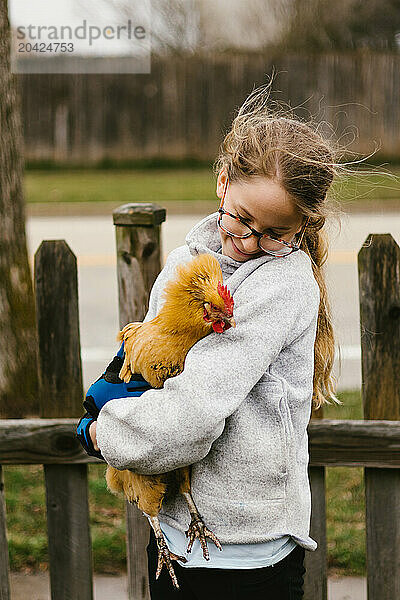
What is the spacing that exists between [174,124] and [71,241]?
11.0 metres

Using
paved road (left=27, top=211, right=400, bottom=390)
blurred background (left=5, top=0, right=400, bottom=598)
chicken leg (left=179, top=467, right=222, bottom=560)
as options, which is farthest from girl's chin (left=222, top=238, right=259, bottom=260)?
blurred background (left=5, top=0, right=400, bottom=598)

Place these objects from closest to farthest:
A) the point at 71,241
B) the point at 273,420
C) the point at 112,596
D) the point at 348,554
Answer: the point at 273,420, the point at 112,596, the point at 348,554, the point at 71,241

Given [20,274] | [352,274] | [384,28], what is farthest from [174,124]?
[20,274]

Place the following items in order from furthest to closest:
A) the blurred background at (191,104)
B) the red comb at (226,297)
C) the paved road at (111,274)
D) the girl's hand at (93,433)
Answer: the blurred background at (191,104) → the paved road at (111,274) → the girl's hand at (93,433) → the red comb at (226,297)

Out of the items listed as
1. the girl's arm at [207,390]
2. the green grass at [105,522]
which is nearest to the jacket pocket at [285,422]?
the girl's arm at [207,390]

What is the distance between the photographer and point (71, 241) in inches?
516

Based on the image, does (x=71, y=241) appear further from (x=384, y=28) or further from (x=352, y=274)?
(x=384, y=28)

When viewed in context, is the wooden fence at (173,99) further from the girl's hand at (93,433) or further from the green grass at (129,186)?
the girl's hand at (93,433)

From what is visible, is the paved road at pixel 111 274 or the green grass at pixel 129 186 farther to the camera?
the green grass at pixel 129 186

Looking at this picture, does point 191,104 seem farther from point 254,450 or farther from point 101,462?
point 254,450

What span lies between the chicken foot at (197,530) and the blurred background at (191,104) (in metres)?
11.4

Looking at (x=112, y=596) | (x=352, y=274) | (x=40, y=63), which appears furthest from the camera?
(x=40, y=63)

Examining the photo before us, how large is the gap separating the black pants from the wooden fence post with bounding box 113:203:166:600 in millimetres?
706

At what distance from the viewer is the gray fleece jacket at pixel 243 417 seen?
1.76 m
